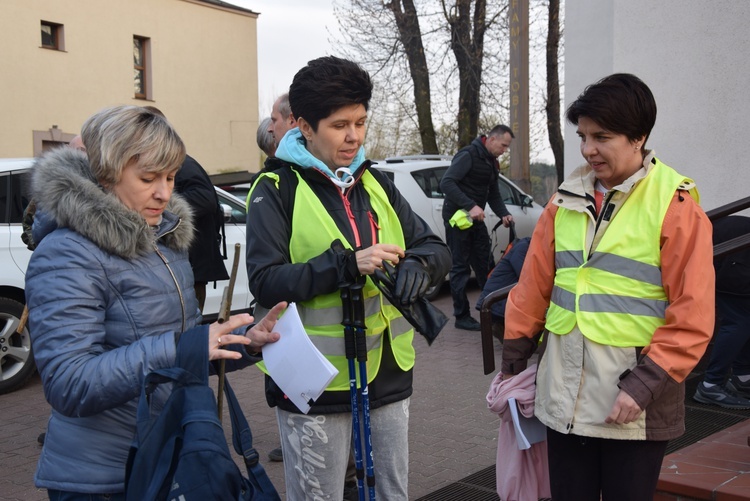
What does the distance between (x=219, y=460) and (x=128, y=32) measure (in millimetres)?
26397

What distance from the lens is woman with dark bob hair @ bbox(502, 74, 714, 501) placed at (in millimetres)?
2660

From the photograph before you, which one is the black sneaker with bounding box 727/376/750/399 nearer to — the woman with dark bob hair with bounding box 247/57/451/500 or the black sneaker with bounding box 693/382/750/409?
the black sneaker with bounding box 693/382/750/409

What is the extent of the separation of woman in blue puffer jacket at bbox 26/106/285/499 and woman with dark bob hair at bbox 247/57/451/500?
1.64ft

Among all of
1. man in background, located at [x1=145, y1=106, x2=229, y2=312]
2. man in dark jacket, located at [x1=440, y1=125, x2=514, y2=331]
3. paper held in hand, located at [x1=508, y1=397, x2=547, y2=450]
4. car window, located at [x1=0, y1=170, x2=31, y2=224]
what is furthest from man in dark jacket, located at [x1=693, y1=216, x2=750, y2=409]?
car window, located at [x1=0, y1=170, x2=31, y2=224]

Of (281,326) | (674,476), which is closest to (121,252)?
(281,326)

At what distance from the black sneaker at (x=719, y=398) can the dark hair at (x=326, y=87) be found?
4.22 m

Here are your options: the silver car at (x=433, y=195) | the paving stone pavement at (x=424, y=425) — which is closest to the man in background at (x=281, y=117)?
the paving stone pavement at (x=424, y=425)

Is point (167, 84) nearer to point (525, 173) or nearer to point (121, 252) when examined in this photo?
point (525, 173)

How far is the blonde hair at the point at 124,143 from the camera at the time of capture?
235 centimetres

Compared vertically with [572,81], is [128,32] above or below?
above

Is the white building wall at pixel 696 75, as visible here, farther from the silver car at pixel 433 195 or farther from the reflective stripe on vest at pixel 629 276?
the reflective stripe on vest at pixel 629 276

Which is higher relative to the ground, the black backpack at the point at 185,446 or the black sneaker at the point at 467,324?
the black backpack at the point at 185,446

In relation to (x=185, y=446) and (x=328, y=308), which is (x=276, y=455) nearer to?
(x=328, y=308)

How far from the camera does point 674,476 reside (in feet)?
13.0
